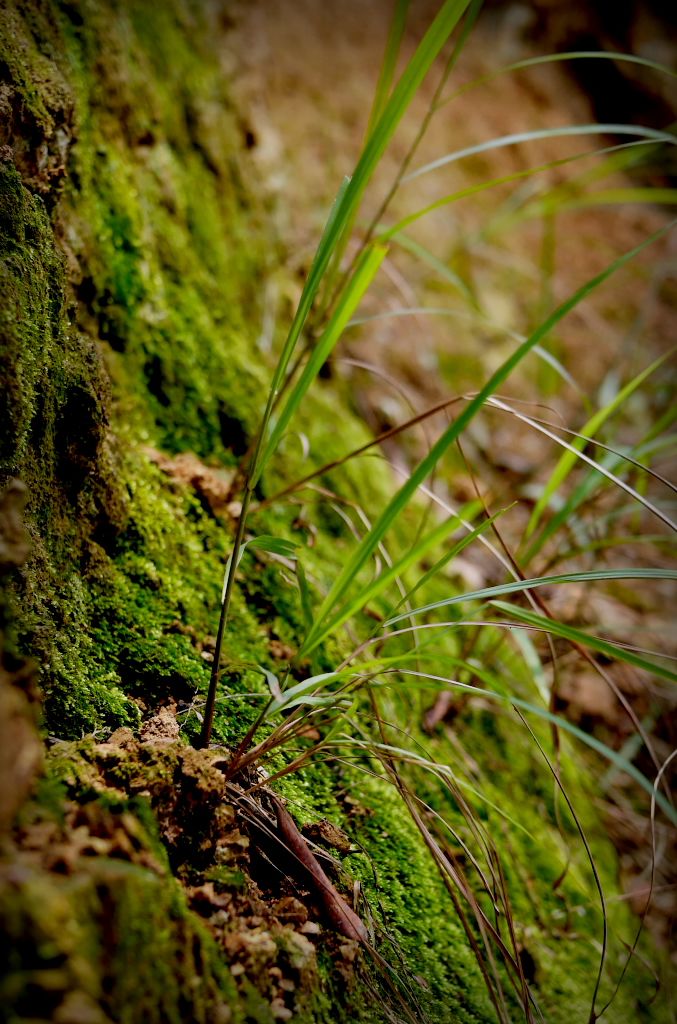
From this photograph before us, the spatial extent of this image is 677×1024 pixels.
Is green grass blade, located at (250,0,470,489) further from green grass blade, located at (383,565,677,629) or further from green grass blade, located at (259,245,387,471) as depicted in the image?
green grass blade, located at (383,565,677,629)

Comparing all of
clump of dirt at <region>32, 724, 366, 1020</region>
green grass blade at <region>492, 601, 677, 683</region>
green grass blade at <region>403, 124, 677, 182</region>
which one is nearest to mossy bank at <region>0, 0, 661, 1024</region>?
A: clump of dirt at <region>32, 724, 366, 1020</region>

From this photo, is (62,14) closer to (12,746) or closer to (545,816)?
(12,746)

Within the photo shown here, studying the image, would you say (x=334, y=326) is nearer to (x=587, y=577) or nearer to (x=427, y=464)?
(x=427, y=464)

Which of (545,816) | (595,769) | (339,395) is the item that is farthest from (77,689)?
(595,769)

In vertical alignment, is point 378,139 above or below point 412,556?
above

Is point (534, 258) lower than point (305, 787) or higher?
higher

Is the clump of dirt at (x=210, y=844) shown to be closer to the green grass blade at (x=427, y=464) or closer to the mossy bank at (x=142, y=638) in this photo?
the mossy bank at (x=142, y=638)

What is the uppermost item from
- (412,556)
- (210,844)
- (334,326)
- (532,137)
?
(532,137)

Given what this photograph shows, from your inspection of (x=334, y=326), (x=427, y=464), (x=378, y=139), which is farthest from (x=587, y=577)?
(x=378, y=139)
